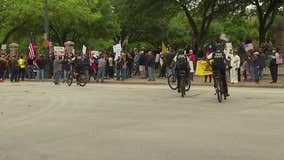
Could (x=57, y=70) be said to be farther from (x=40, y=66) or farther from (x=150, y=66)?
(x=40, y=66)

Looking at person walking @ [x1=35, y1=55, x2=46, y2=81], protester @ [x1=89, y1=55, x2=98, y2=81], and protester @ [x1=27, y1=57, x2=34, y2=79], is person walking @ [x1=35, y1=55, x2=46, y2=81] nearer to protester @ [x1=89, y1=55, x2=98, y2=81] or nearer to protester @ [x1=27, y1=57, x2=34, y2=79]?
protester @ [x1=27, y1=57, x2=34, y2=79]

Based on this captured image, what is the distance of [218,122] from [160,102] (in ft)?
17.7

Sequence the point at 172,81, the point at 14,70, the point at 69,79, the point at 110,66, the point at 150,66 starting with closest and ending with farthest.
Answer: the point at 172,81, the point at 69,79, the point at 150,66, the point at 110,66, the point at 14,70

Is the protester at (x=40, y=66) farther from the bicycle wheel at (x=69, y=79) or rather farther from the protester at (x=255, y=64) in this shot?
the protester at (x=255, y=64)

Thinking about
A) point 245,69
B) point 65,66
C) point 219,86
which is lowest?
point 219,86

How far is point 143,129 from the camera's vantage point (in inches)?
463

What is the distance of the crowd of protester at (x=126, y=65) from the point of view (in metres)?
26.9

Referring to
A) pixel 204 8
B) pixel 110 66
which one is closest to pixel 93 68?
pixel 110 66

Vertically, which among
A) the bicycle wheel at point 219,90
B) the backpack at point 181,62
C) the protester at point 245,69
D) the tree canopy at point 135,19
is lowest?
the bicycle wheel at point 219,90

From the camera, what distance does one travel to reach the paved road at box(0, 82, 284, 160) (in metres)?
9.12

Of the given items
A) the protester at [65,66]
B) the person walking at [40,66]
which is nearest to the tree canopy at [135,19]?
the person walking at [40,66]

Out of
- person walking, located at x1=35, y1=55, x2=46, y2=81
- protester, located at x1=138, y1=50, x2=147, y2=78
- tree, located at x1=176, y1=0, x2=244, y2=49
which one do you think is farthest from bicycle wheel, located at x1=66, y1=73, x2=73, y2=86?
tree, located at x1=176, y1=0, x2=244, y2=49

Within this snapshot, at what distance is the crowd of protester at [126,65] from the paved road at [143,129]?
25.3 feet

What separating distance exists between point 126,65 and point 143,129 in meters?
21.0
